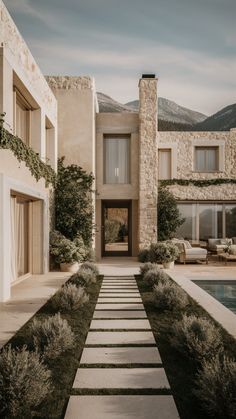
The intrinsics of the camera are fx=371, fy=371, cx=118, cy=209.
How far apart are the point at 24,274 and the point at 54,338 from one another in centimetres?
624

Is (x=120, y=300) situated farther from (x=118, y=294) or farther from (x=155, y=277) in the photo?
(x=155, y=277)

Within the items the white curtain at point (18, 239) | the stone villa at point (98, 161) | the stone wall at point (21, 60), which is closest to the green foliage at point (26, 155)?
the stone villa at point (98, 161)

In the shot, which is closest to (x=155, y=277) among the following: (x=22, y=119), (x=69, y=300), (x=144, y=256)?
(x=69, y=300)

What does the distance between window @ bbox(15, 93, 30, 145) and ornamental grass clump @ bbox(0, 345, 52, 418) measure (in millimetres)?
7019

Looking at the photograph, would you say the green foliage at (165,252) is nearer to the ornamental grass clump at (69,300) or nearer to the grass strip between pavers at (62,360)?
the grass strip between pavers at (62,360)

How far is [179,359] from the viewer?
4.07m

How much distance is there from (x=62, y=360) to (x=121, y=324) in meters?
1.65

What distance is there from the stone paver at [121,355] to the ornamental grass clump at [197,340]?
0.32 metres

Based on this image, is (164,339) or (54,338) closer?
(54,338)

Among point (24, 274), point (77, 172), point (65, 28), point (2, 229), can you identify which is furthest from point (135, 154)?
point (2, 229)

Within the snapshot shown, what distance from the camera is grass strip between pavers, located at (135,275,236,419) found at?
9.81 feet

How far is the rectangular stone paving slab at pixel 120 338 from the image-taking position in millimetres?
4645

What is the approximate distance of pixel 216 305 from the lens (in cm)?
673

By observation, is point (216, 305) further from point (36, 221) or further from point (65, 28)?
point (65, 28)
